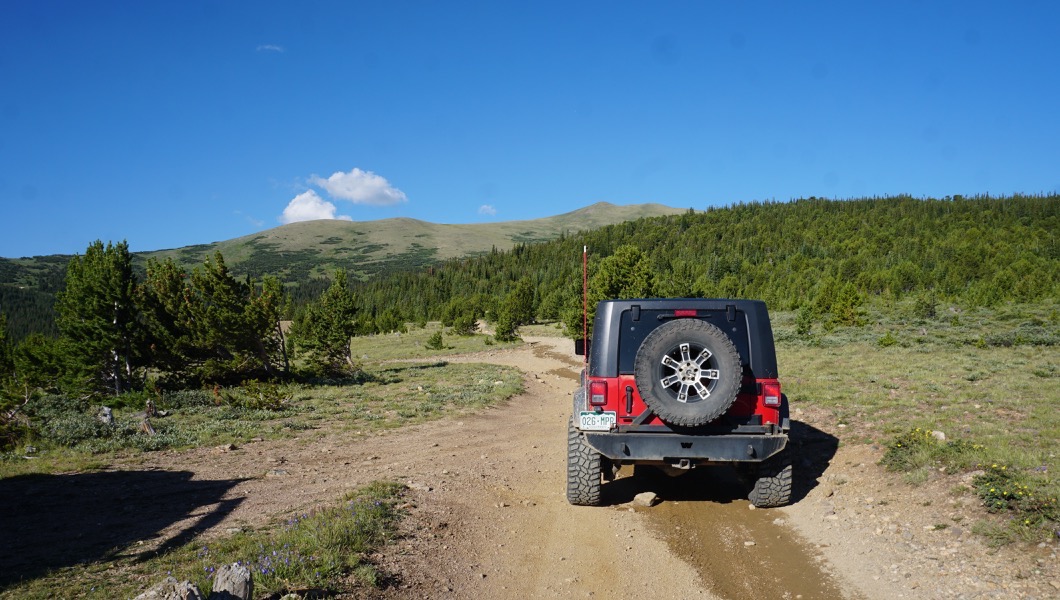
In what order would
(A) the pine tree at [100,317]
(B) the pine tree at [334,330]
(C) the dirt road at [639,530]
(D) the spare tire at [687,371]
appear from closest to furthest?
(C) the dirt road at [639,530] < (D) the spare tire at [687,371] < (A) the pine tree at [100,317] < (B) the pine tree at [334,330]

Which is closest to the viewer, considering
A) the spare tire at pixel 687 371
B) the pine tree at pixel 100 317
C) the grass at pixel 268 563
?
the grass at pixel 268 563

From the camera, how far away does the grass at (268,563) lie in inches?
180

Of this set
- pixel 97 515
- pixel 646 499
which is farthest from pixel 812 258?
pixel 97 515

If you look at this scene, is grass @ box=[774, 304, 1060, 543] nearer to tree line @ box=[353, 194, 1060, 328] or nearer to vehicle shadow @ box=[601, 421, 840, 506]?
vehicle shadow @ box=[601, 421, 840, 506]

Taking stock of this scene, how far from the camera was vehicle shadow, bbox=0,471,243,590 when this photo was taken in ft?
18.1

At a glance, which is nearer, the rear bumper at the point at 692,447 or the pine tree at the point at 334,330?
the rear bumper at the point at 692,447

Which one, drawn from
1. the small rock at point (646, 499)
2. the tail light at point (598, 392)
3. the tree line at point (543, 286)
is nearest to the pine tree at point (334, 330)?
the tree line at point (543, 286)

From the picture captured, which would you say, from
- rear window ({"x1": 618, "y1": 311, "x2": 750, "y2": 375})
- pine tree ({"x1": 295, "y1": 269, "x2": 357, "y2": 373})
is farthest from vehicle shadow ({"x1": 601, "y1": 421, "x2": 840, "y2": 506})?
pine tree ({"x1": 295, "y1": 269, "x2": 357, "y2": 373})

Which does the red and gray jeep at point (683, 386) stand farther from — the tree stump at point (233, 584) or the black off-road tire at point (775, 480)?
the tree stump at point (233, 584)

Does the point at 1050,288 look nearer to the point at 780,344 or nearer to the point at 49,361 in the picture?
the point at 780,344

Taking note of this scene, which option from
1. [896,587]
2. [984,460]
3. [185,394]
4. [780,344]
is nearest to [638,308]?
[896,587]

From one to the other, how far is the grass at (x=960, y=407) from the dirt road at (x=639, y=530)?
44 centimetres

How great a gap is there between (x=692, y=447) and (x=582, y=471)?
1537 millimetres

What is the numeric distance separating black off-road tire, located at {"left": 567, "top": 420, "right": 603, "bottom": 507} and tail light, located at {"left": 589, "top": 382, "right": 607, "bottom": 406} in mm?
786
